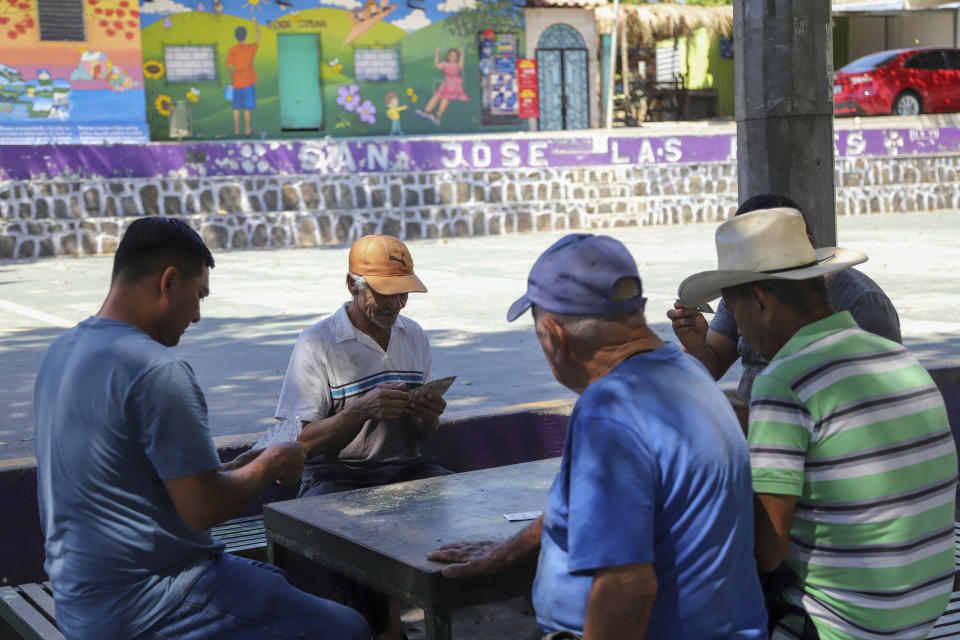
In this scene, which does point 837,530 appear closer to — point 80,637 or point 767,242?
point 767,242

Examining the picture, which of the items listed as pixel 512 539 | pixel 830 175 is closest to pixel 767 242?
pixel 512 539

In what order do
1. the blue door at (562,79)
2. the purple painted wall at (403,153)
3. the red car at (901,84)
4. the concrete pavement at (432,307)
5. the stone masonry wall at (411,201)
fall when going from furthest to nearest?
the blue door at (562,79), the red car at (901,84), the purple painted wall at (403,153), the stone masonry wall at (411,201), the concrete pavement at (432,307)

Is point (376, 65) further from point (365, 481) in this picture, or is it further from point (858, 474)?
point (858, 474)

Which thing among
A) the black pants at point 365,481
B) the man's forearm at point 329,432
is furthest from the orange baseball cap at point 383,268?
the black pants at point 365,481

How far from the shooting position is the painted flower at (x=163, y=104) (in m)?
24.5

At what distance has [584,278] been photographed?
2.27 m

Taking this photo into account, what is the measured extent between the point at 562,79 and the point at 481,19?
274 cm

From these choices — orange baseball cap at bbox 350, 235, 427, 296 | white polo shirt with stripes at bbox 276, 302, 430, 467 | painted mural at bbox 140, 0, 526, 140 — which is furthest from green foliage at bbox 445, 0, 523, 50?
white polo shirt with stripes at bbox 276, 302, 430, 467

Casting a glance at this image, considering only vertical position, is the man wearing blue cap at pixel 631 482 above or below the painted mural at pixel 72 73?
below

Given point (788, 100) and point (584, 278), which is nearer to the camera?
point (584, 278)

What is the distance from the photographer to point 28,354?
385 inches

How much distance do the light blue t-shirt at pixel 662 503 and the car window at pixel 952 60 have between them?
93.1 feet

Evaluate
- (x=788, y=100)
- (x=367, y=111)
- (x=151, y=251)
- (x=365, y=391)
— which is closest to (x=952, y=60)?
(x=367, y=111)

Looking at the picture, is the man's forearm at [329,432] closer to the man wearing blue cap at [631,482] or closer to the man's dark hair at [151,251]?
the man's dark hair at [151,251]
